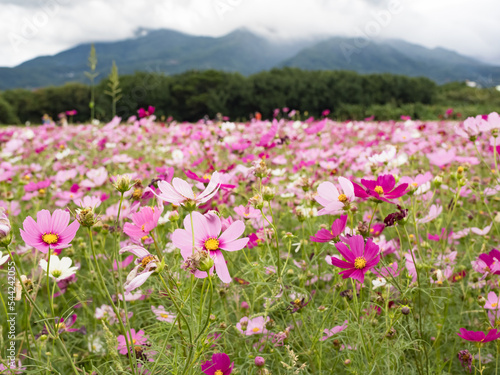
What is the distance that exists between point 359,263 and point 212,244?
278 millimetres

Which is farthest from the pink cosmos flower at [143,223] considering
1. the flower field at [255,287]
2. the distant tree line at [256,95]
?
the distant tree line at [256,95]

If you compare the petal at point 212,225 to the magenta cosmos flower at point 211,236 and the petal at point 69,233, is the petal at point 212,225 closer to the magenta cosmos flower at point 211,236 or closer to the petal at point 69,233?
the magenta cosmos flower at point 211,236

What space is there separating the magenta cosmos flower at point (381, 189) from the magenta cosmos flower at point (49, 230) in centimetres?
55

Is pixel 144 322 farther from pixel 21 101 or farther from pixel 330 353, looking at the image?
pixel 21 101

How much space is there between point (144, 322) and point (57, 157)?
1771mm

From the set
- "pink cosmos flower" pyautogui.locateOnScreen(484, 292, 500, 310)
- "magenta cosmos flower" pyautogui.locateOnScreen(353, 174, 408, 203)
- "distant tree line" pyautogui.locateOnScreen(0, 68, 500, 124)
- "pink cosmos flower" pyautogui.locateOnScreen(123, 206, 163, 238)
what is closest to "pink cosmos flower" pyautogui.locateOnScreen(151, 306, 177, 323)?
Result: "pink cosmos flower" pyautogui.locateOnScreen(123, 206, 163, 238)

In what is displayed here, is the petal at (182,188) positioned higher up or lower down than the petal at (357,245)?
Answer: higher up

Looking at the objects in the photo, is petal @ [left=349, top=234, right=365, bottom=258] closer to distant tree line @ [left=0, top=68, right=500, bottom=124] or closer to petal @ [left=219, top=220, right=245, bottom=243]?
petal @ [left=219, top=220, right=245, bottom=243]

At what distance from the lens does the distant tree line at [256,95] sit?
1812 cm

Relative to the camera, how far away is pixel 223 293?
108 cm

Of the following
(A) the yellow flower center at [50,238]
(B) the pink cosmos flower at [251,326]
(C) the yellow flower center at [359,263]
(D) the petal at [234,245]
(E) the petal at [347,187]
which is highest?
(E) the petal at [347,187]

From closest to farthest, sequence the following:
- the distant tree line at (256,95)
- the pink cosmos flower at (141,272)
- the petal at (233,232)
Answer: the pink cosmos flower at (141,272) < the petal at (233,232) < the distant tree line at (256,95)

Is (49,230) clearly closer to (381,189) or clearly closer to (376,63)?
(381,189)

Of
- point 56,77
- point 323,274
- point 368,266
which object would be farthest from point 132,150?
point 56,77
